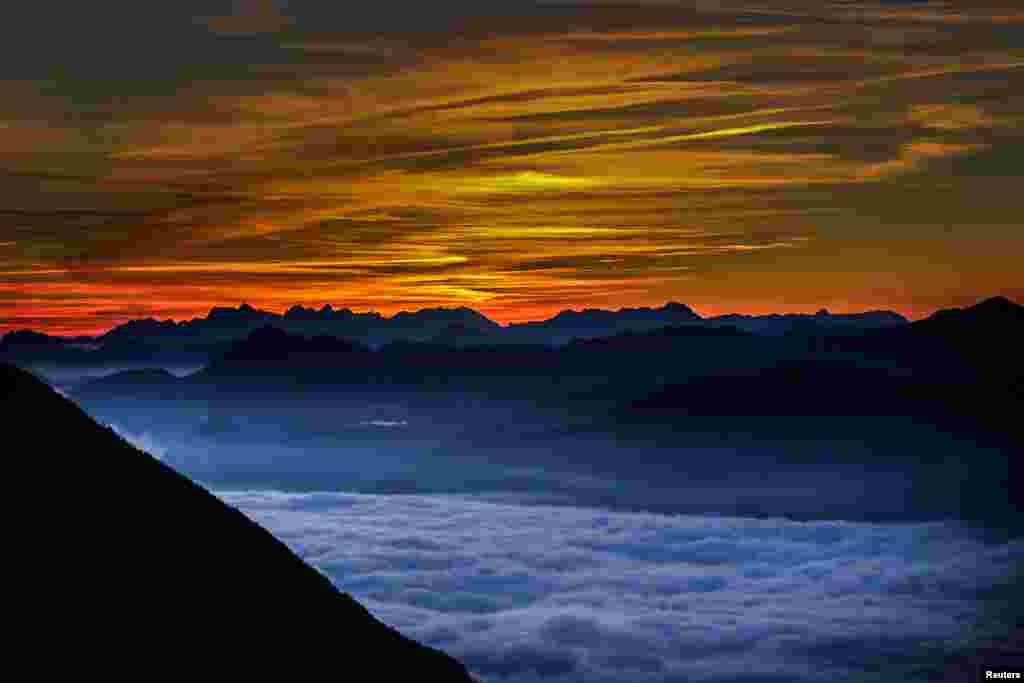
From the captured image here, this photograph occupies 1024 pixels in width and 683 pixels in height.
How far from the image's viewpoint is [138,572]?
2463 inches

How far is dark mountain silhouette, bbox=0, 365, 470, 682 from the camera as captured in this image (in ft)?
190

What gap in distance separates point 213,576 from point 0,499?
11604mm

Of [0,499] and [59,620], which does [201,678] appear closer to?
[59,620]

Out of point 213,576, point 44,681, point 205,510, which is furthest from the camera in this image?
point 205,510

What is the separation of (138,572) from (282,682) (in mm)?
9381

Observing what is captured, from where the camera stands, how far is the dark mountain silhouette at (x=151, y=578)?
2277 inches

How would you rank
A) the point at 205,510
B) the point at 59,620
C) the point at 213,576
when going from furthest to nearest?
the point at 205,510 → the point at 213,576 → the point at 59,620

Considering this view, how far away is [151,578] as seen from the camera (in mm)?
62719

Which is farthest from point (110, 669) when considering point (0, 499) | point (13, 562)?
point (0, 499)

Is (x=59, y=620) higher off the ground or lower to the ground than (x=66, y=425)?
lower

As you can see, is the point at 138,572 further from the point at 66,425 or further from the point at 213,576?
the point at 66,425

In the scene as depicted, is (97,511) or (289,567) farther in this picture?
(289,567)

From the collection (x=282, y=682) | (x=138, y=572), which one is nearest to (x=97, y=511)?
(x=138, y=572)

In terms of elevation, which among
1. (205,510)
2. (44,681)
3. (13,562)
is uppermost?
(205,510)
